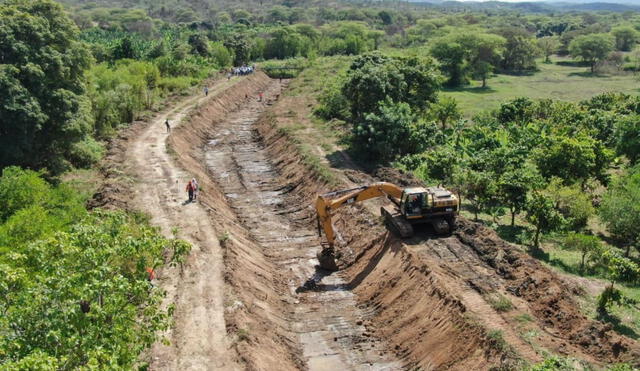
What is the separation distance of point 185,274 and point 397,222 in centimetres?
1138

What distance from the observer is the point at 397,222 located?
91.8 feet

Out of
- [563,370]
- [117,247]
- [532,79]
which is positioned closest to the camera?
[117,247]

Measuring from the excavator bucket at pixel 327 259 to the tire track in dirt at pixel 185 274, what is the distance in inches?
224

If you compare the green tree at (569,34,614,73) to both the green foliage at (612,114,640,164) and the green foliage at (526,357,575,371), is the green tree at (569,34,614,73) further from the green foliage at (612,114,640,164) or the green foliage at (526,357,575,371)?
the green foliage at (526,357,575,371)

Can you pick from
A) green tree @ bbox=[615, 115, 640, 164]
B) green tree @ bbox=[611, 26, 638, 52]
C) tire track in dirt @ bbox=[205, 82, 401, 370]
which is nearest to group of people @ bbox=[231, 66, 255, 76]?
tire track in dirt @ bbox=[205, 82, 401, 370]

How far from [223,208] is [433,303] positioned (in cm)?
1794

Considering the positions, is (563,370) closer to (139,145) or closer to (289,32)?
(139,145)

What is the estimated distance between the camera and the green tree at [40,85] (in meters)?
29.9

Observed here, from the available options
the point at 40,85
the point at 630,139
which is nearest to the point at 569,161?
the point at 630,139

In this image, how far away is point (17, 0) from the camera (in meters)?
34.0

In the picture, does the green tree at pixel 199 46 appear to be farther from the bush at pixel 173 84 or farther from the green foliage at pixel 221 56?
the bush at pixel 173 84

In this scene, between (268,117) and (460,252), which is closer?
(460,252)

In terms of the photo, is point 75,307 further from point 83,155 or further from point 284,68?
point 284,68

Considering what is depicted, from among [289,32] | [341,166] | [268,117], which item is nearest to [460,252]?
[341,166]
